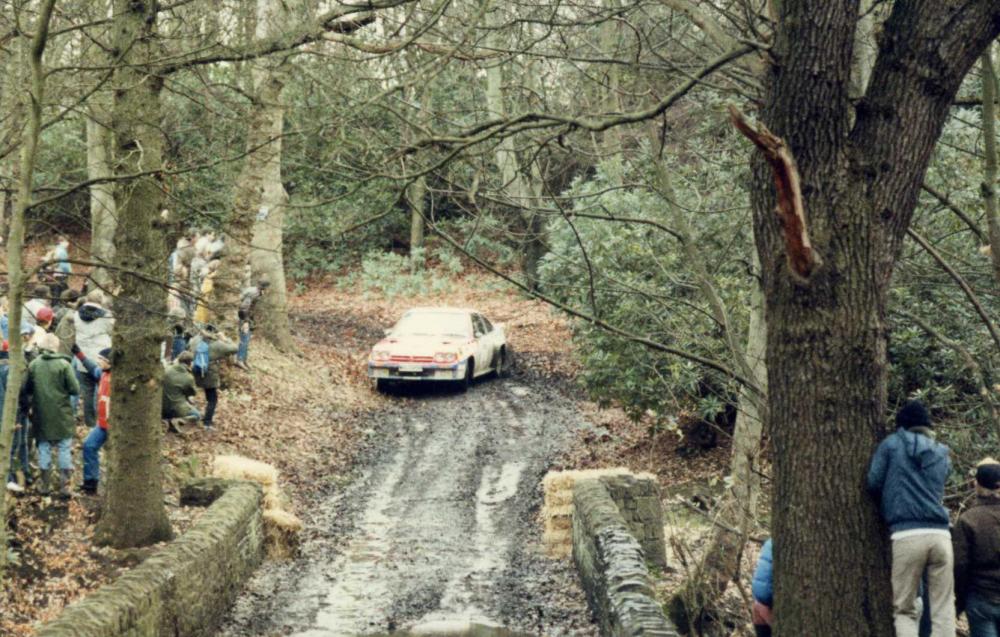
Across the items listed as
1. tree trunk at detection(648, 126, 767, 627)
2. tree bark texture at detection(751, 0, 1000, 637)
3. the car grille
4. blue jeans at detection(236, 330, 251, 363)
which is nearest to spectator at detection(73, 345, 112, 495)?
tree trunk at detection(648, 126, 767, 627)

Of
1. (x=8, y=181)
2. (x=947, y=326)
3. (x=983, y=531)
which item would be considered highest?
(x=8, y=181)

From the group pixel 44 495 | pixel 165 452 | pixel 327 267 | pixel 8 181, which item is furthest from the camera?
pixel 327 267

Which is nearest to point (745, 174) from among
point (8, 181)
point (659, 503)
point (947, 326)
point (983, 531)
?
point (947, 326)

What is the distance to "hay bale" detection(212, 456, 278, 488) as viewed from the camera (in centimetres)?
1341

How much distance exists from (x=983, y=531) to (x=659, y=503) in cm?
535

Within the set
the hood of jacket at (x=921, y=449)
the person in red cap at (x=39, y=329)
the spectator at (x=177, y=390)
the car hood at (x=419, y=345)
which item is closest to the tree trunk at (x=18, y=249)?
the person in red cap at (x=39, y=329)

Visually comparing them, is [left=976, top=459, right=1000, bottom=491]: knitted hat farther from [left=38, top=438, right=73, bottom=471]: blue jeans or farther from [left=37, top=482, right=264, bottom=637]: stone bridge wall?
[left=38, top=438, right=73, bottom=471]: blue jeans

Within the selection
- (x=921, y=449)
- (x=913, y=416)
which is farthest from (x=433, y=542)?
(x=921, y=449)

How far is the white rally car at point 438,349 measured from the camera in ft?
73.9

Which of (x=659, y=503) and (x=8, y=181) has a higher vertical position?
(x=8, y=181)

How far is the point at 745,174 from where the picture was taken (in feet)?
50.1

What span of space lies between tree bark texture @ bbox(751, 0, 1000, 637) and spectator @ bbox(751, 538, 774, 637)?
2.27 metres

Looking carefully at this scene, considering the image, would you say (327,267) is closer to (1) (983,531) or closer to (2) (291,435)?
(2) (291,435)

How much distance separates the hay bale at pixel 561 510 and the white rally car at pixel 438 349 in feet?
29.8
